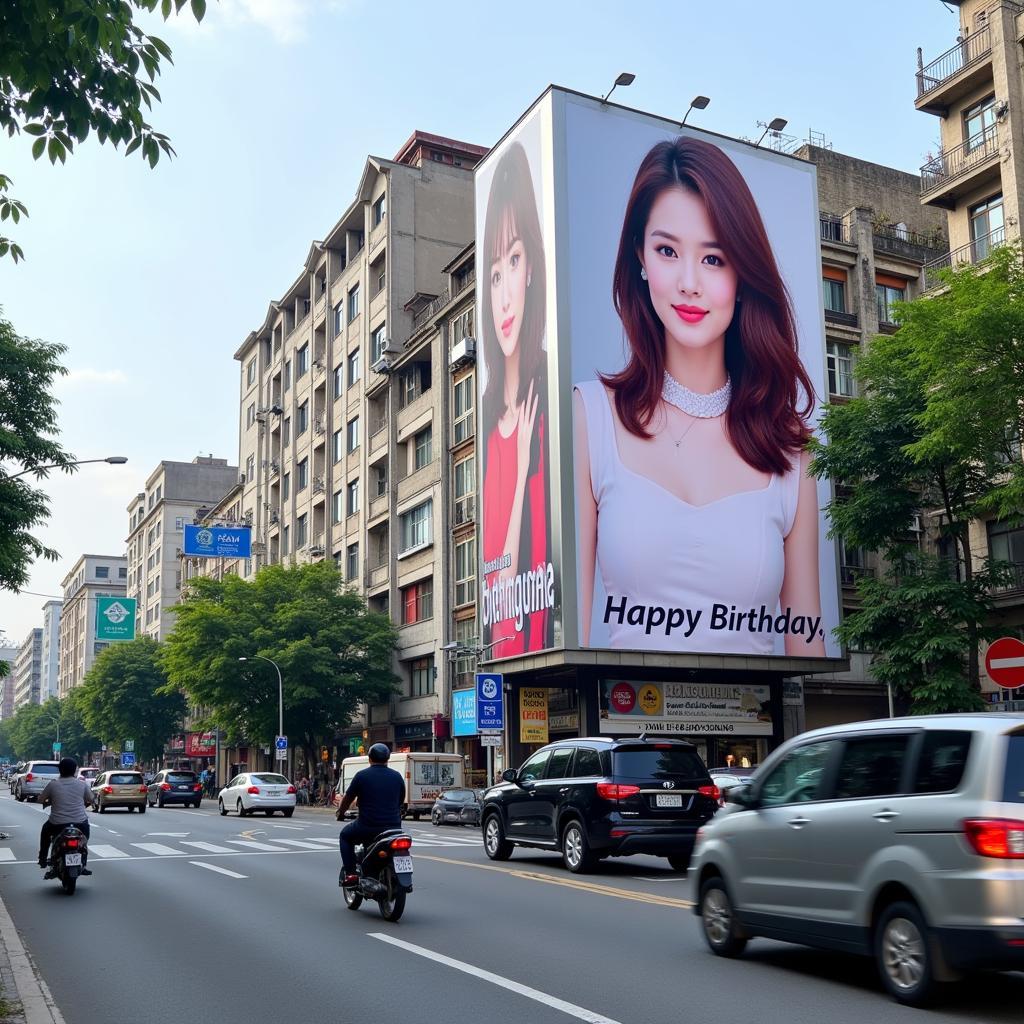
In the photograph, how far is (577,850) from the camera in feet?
55.3

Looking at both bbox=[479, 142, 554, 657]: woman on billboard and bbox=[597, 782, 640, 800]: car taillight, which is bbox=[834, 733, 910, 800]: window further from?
bbox=[479, 142, 554, 657]: woman on billboard

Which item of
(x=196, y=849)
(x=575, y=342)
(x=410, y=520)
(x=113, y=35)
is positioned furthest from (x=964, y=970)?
(x=410, y=520)

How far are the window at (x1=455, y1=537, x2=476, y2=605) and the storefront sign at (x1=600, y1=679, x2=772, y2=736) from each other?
31.7 feet

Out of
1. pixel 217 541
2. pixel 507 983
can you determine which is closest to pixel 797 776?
pixel 507 983

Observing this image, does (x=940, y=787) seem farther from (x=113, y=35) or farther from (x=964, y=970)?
(x=113, y=35)

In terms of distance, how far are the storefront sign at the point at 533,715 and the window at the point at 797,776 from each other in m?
33.1

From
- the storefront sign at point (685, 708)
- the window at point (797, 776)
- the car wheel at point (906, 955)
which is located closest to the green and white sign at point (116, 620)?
the storefront sign at point (685, 708)

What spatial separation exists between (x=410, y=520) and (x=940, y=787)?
49430 mm

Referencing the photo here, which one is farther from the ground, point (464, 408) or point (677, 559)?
point (464, 408)

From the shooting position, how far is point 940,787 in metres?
7.62

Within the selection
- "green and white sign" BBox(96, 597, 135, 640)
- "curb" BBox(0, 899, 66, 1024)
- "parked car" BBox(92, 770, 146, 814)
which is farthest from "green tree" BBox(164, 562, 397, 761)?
"curb" BBox(0, 899, 66, 1024)

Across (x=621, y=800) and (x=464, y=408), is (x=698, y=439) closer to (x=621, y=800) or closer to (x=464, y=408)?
(x=464, y=408)

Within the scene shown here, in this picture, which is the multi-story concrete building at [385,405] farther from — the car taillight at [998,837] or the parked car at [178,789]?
the car taillight at [998,837]

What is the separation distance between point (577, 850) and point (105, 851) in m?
10.7
